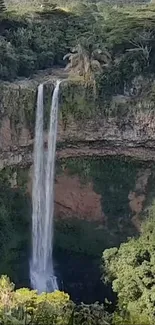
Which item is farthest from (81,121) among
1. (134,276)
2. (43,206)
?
(134,276)

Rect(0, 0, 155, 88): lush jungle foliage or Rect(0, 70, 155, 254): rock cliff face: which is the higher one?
Rect(0, 0, 155, 88): lush jungle foliage

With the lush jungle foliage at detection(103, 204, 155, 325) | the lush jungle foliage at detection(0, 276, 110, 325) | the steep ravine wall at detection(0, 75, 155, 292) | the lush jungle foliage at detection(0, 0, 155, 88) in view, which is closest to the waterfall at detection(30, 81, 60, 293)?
the steep ravine wall at detection(0, 75, 155, 292)

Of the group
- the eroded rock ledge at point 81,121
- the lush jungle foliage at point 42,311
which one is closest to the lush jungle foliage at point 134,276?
the lush jungle foliage at point 42,311

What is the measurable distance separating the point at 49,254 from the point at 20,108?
20.8 ft

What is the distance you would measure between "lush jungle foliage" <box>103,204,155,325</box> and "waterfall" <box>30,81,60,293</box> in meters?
4.77

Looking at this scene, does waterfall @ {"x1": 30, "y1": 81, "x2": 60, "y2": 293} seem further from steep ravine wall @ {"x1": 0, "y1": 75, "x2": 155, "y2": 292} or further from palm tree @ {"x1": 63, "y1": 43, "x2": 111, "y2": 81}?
palm tree @ {"x1": 63, "y1": 43, "x2": 111, "y2": 81}

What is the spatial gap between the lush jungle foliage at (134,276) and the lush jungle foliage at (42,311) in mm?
1441

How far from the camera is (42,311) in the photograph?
1471cm

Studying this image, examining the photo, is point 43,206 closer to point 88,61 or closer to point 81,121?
point 81,121

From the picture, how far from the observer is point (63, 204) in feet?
82.2

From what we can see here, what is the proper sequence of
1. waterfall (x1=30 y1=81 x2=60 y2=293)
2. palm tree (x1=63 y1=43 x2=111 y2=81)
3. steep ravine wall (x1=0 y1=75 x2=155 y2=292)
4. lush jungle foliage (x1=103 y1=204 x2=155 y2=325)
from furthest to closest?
palm tree (x1=63 y1=43 x2=111 y2=81) → waterfall (x1=30 y1=81 x2=60 y2=293) → steep ravine wall (x1=0 y1=75 x2=155 y2=292) → lush jungle foliage (x1=103 y1=204 x2=155 y2=325)

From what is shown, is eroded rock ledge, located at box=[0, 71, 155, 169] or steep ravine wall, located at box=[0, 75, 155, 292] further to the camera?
steep ravine wall, located at box=[0, 75, 155, 292]

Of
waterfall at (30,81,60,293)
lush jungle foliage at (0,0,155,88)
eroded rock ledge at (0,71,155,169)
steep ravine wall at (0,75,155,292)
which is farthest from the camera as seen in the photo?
lush jungle foliage at (0,0,155,88)

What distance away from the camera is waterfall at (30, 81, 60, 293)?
77.2 feet
